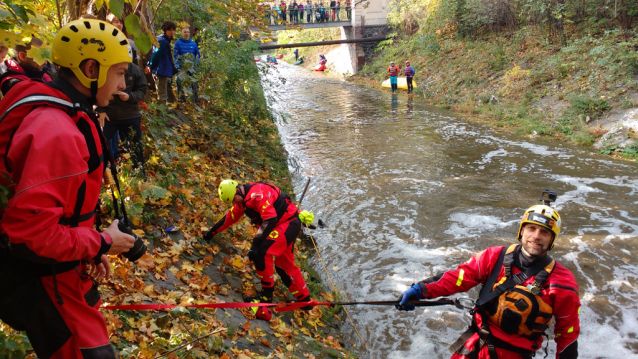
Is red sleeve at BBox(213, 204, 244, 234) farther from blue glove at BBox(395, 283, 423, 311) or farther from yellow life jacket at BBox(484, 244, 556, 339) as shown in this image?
yellow life jacket at BBox(484, 244, 556, 339)

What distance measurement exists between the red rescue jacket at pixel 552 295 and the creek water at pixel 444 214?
1865mm

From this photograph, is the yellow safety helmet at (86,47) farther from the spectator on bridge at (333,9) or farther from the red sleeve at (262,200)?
the spectator on bridge at (333,9)

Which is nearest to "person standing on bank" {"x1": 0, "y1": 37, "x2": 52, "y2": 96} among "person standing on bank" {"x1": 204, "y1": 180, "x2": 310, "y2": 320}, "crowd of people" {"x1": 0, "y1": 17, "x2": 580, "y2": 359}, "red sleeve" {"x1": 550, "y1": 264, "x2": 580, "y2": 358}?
"crowd of people" {"x1": 0, "y1": 17, "x2": 580, "y2": 359}

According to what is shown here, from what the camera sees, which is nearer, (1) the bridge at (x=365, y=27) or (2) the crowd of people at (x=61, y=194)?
(2) the crowd of people at (x=61, y=194)

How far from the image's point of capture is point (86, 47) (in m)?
1.99

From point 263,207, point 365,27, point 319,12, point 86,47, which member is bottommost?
→ point 263,207

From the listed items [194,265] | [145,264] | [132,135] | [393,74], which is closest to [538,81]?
[393,74]

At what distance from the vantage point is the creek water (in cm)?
541

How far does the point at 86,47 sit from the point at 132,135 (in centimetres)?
406

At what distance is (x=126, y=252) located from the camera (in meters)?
2.11

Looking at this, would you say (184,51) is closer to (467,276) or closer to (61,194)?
(467,276)

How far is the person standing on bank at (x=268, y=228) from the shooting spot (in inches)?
199

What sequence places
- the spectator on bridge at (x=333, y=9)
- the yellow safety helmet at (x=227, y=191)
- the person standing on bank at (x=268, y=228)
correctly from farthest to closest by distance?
the spectator on bridge at (x=333, y=9)
the yellow safety helmet at (x=227, y=191)
the person standing on bank at (x=268, y=228)

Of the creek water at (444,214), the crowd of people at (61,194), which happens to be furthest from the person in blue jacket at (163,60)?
the crowd of people at (61,194)
